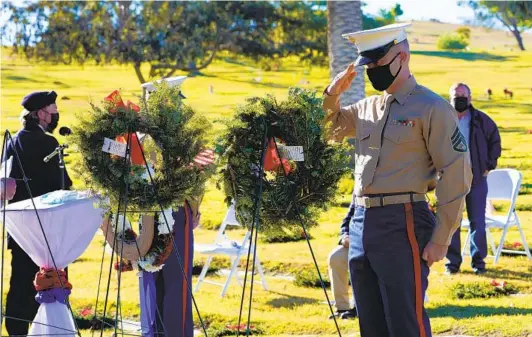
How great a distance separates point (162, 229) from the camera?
604 centimetres

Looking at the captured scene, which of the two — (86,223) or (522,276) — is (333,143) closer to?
(86,223)

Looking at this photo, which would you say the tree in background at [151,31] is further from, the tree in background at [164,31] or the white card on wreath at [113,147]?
the white card on wreath at [113,147]

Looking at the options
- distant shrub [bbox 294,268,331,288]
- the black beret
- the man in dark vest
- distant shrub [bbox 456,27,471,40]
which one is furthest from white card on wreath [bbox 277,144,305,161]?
distant shrub [bbox 456,27,471,40]

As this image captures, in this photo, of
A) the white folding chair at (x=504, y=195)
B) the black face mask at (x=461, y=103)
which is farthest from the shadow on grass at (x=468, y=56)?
the black face mask at (x=461, y=103)

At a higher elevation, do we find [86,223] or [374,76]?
[374,76]

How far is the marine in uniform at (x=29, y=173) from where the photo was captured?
755 cm

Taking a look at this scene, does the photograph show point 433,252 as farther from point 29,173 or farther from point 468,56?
point 468,56

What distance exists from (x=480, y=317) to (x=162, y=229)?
11.3ft

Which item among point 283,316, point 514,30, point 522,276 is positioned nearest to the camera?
point 283,316

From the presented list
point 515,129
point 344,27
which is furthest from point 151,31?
point 344,27

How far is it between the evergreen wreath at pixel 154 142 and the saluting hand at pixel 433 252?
130 cm

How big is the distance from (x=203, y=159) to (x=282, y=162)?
1.62ft

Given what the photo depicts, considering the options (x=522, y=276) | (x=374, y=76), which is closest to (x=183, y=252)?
(x=374, y=76)

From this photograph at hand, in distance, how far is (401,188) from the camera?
205 inches
